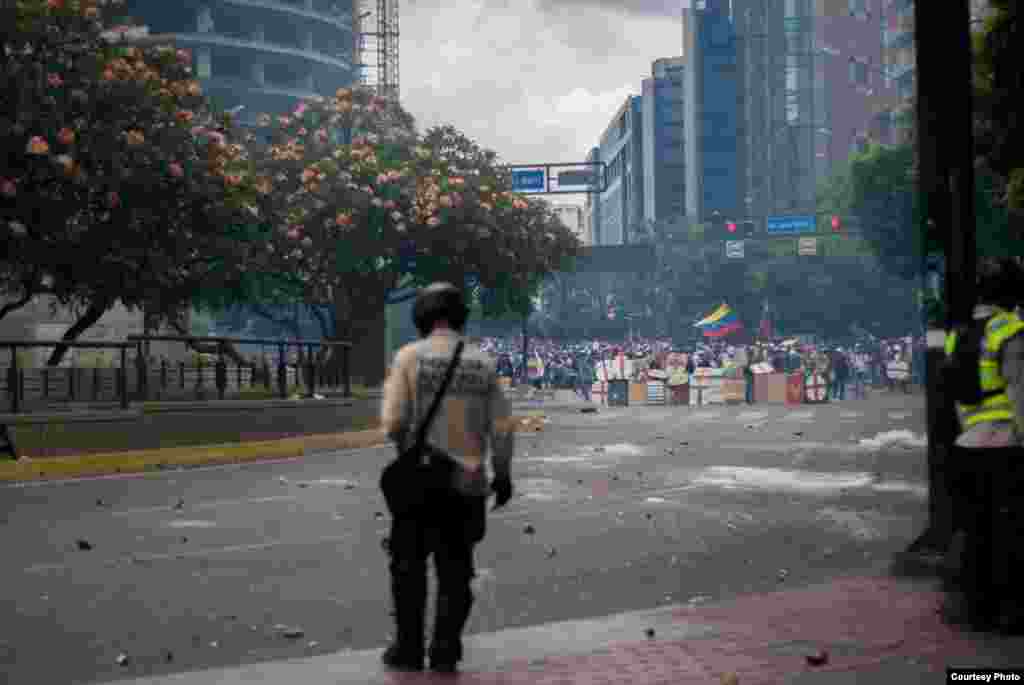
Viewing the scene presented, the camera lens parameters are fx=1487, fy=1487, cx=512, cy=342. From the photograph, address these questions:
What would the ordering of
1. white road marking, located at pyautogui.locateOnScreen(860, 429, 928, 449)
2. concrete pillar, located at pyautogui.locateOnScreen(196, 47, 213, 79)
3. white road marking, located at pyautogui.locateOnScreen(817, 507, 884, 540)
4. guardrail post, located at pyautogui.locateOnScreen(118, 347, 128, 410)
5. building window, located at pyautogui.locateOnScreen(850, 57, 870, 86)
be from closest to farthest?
white road marking, located at pyautogui.locateOnScreen(817, 507, 884, 540), guardrail post, located at pyautogui.locateOnScreen(118, 347, 128, 410), white road marking, located at pyautogui.locateOnScreen(860, 429, 928, 449), concrete pillar, located at pyautogui.locateOnScreen(196, 47, 213, 79), building window, located at pyautogui.locateOnScreen(850, 57, 870, 86)

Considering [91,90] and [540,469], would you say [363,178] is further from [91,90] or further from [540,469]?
[540,469]

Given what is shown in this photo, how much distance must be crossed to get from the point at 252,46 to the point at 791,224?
144 ft

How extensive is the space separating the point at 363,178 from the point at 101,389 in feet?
53.5

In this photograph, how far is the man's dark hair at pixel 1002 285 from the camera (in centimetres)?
745

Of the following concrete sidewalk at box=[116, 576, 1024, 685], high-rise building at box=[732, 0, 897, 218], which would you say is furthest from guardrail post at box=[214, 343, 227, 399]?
high-rise building at box=[732, 0, 897, 218]

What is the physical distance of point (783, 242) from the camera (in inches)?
3873

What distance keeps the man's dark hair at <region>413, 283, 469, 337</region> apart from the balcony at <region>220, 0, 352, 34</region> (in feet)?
357

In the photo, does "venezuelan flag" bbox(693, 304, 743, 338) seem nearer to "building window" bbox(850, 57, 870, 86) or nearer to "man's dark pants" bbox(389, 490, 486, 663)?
"man's dark pants" bbox(389, 490, 486, 663)

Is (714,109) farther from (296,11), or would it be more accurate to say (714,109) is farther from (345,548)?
(345,548)

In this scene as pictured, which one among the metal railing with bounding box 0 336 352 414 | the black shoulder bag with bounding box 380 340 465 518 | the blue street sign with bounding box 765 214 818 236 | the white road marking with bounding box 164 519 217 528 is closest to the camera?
the black shoulder bag with bounding box 380 340 465 518

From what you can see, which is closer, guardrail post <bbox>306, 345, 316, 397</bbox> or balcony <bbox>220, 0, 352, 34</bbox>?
guardrail post <bbox>306, 345, 316, 397</bbox>

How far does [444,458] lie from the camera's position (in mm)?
6402

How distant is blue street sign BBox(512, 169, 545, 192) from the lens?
67.7 meters

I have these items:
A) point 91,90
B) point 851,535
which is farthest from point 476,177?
point 851,535
